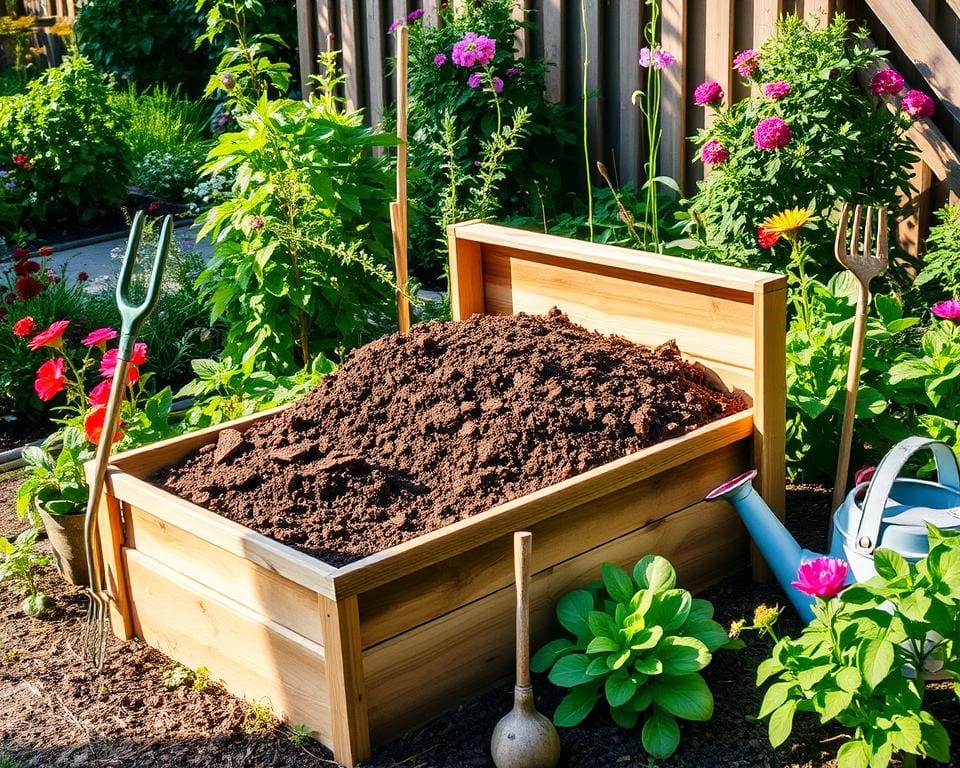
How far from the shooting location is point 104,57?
35.3 feet

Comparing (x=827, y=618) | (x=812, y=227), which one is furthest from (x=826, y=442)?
(x=827, y=618)

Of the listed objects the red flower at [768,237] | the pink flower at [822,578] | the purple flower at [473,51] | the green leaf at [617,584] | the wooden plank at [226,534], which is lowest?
the green leaf at [617,584]

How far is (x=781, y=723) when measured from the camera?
223cm

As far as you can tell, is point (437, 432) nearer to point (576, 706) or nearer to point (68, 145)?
point (576, 706)

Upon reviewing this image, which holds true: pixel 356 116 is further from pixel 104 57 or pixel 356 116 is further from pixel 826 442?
pixel 104 57

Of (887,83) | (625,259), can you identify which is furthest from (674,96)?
(625,259)

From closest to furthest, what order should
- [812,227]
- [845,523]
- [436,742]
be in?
[436,742] < [845,523] < [812,227]

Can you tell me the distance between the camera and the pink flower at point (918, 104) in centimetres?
425

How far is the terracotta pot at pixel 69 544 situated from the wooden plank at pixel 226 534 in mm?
362

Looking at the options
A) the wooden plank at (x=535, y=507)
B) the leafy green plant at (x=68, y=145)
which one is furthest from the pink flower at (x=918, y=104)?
the leafy green plant at (x=68, y=145)

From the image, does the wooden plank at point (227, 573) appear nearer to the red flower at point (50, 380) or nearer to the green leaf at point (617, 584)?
the red flower at point (50, 380)

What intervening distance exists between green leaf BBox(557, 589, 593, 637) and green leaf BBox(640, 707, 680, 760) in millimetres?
244

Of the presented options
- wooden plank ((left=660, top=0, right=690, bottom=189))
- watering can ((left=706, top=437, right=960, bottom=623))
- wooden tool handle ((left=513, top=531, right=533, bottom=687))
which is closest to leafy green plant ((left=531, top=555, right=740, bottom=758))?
wooden tool handle ((left=513, top=531, right=533, bottom=687))

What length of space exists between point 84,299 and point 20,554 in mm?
2451
